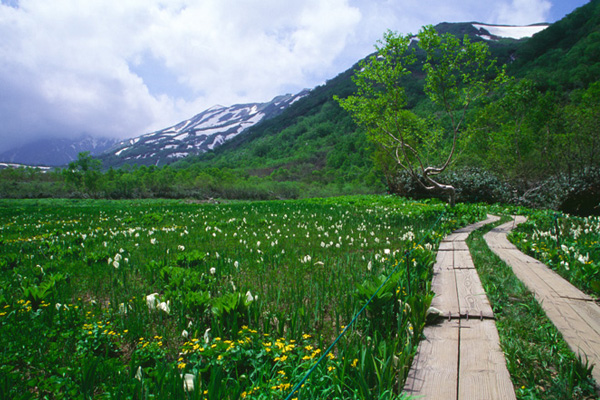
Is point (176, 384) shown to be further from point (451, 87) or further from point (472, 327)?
point (451, 87)

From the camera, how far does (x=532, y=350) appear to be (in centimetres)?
238

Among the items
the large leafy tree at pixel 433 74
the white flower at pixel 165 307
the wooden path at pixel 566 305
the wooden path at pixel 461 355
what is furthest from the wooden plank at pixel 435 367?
the large leafy tree at pixel 433 74

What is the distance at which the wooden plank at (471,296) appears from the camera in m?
2.88

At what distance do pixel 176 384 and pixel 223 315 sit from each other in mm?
1052

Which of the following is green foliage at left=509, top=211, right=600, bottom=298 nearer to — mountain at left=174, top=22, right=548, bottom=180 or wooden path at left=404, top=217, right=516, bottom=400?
wooden path at left=404, top=217, right=516, bottom=400

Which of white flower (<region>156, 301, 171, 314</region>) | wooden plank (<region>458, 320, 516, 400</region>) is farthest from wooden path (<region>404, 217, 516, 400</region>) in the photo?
white flower (<region>156, 301, 171, 314</region>)

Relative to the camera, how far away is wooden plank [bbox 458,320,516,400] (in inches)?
70.8

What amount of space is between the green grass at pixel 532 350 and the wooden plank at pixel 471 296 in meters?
0.13

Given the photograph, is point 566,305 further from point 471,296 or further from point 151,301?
point 151,301

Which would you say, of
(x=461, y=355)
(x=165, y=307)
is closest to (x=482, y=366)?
(x=461, y=355)

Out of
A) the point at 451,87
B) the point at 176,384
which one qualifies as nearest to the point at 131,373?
the point at 176,384

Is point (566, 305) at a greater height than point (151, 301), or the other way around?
point (151, 301)

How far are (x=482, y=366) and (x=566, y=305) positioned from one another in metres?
1.98

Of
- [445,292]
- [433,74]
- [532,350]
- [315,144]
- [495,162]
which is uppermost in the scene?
[315,144]
